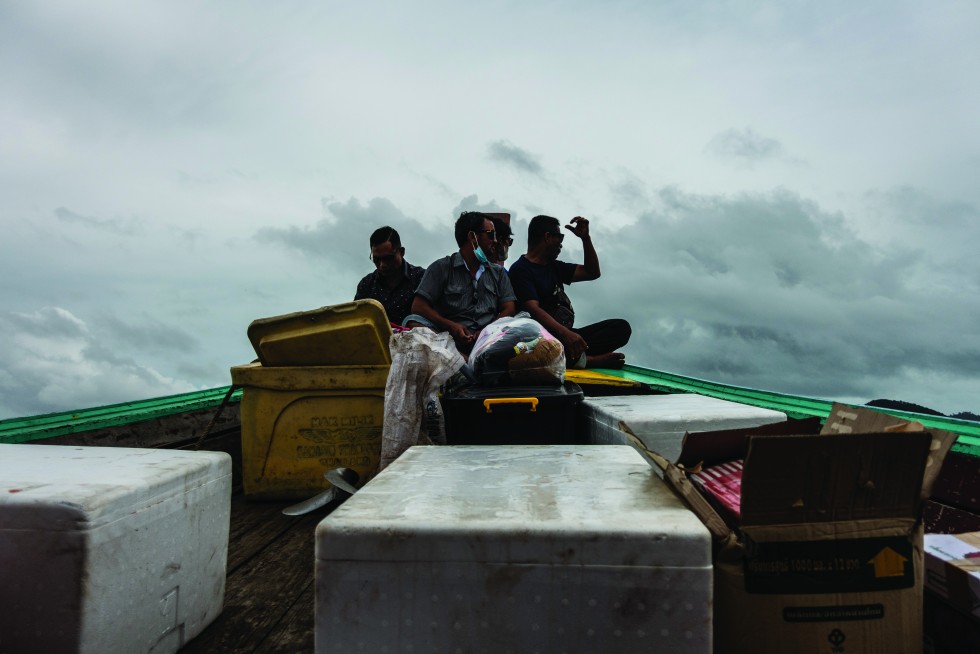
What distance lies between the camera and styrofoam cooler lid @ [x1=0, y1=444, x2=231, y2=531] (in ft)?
3.45

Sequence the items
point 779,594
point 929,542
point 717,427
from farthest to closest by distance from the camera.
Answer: point 717,427 → point 929,542 → point 779,594

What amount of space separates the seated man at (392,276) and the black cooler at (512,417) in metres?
1.64

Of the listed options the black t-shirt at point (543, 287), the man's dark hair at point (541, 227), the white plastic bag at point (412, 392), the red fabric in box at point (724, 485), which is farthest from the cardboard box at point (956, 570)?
the man's dark hair at point (541, 227)

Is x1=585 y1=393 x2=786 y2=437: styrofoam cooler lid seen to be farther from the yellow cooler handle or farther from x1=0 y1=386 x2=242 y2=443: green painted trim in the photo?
x1=0 y1=386 x2=242 y2=443: green painted trim

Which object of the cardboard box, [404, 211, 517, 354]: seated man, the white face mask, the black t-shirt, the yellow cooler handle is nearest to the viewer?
the cardboard box

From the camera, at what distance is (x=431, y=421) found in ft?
7.86

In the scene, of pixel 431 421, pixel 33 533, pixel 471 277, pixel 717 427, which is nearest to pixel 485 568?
pixel 33 533

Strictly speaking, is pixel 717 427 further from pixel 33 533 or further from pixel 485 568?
pixel 33 533

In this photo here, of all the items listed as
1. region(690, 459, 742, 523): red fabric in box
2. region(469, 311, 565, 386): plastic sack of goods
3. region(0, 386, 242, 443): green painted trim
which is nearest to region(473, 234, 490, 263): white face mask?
region(469, 311, 565, 386): plastic sack of goods

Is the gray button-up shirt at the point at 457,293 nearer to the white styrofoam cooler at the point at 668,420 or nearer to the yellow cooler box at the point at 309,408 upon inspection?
the yellow cooler box at the point at 309,408

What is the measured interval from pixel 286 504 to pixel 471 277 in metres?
1.51

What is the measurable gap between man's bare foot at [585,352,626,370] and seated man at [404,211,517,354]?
2.69ft

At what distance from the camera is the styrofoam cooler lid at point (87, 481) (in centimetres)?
105

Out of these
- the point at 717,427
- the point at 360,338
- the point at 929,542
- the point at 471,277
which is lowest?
the point at 929,542
